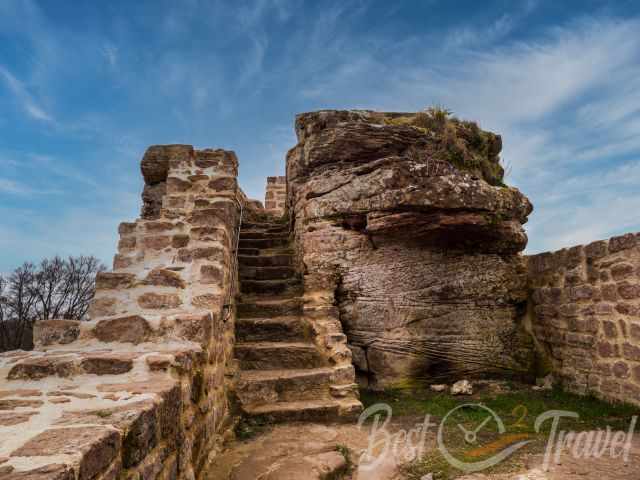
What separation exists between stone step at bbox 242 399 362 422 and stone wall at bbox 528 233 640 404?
254 cm

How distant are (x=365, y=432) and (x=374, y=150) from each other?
135 inches

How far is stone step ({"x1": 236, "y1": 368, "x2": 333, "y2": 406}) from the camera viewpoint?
10.9ft

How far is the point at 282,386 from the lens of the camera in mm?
3406

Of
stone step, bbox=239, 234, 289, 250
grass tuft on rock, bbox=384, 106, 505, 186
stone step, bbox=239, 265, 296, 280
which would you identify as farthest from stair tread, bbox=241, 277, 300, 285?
Result: grass tuft on rock, bbox=384, 106, 505, 186

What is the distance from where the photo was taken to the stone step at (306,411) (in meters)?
3.18

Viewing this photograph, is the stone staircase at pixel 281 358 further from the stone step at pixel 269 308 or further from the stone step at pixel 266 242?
the stone step at pixel 266 242

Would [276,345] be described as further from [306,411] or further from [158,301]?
[158,301]

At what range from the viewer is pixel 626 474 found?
2.44 m

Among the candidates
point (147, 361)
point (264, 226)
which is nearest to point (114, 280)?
point (147, 361)

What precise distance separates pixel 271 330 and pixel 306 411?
1.10 metres

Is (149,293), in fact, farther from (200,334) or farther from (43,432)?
→ (43,432)

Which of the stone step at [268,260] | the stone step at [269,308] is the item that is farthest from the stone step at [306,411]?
the stone step at [268,260]

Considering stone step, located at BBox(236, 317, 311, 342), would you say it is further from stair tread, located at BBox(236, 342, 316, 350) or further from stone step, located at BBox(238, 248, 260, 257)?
stone step, located at BBox(238, 248, 260, 257)

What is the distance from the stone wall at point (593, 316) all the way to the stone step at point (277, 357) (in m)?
2.77
